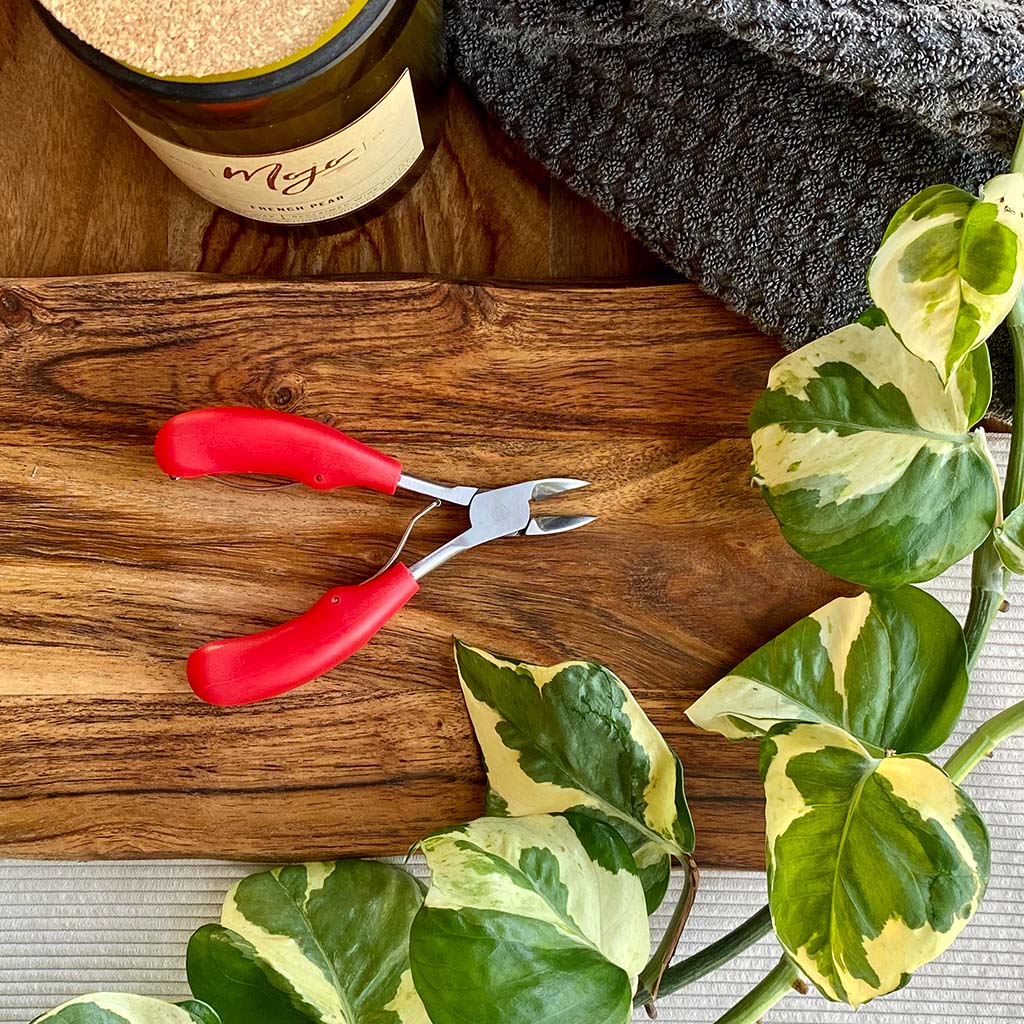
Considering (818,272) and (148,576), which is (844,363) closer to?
(818,272)

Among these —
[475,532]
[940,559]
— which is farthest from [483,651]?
[940,559]

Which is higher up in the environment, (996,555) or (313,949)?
(996,555)

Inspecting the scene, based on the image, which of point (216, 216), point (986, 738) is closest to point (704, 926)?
point (986, 738)

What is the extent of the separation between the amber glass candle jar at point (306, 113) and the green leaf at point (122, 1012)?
0.30 m

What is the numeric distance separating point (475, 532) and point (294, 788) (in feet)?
0.45

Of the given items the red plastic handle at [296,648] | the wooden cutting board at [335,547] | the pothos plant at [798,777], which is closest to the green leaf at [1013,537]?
the pothos plant at [798,777]

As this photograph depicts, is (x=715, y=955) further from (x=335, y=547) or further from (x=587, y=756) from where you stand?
(x=335, y=547)

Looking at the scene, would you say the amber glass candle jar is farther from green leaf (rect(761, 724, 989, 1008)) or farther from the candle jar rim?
green leaf (rect(761, 724, 989, 1008))

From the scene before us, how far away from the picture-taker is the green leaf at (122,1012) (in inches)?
15.0

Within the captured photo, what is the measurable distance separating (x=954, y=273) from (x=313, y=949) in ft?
1.13

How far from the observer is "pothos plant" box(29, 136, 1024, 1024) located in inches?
13.2

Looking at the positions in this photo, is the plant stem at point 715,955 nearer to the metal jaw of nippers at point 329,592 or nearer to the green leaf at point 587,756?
the green leaf at point 587,756

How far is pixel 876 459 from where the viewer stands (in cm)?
37

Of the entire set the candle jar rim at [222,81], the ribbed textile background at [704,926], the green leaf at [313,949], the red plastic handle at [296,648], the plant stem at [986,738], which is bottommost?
the ribbed textile background at [704,926]
